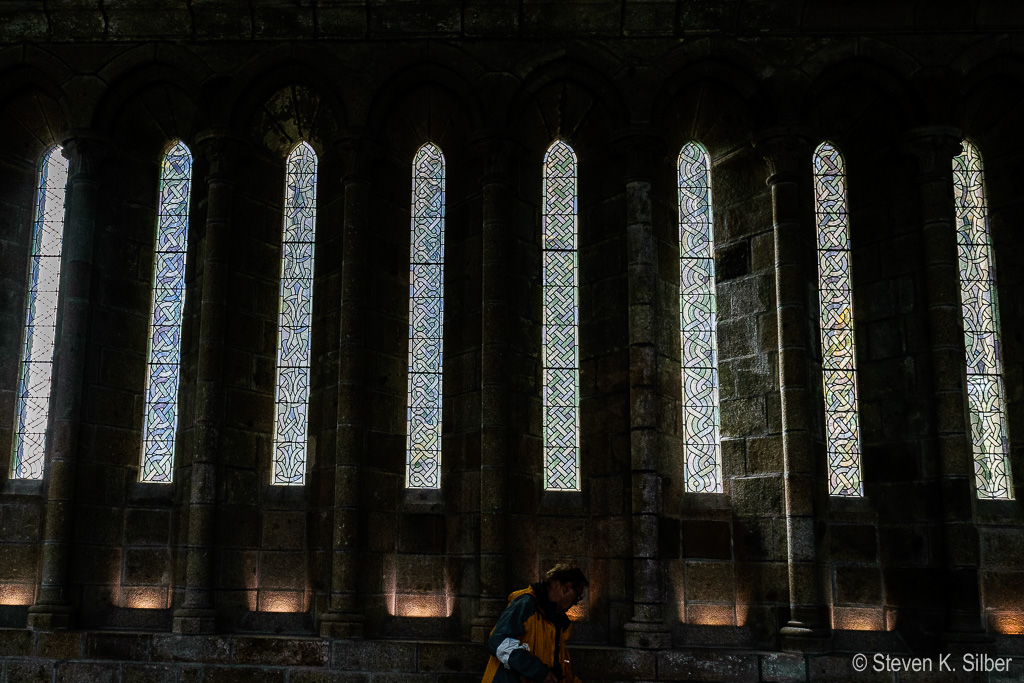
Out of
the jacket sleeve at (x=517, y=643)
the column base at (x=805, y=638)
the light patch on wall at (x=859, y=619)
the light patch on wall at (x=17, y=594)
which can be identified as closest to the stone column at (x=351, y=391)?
the jacket sleeve at (x=517, y=643)

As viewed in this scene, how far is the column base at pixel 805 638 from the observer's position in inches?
336

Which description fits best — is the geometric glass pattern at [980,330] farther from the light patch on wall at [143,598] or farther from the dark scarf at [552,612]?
the light patch on wall at [143,598]

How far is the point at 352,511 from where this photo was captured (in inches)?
352

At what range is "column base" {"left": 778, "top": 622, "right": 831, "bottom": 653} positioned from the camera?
8547 mm

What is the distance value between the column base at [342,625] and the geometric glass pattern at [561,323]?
214cm

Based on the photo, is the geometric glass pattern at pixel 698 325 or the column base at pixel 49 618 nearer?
the column base at pixel 49 618

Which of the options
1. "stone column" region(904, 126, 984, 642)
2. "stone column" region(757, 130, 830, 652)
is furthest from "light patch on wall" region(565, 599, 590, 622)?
"stone column" region(904, 126, 984, 642)

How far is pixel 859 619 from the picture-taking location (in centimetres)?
902

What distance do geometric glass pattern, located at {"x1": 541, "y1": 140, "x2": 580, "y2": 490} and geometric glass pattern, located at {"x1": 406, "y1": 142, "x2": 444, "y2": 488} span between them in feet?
3.48

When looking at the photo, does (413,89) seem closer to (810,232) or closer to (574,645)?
(810,232)

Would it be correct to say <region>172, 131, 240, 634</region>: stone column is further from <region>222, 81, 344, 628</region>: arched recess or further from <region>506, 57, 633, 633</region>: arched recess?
<region>506, 57, 633, 633</region>: arched recess

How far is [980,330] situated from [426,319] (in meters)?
5.42

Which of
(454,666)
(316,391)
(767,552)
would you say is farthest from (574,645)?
(316,391)

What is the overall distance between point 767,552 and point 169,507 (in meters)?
5.67
